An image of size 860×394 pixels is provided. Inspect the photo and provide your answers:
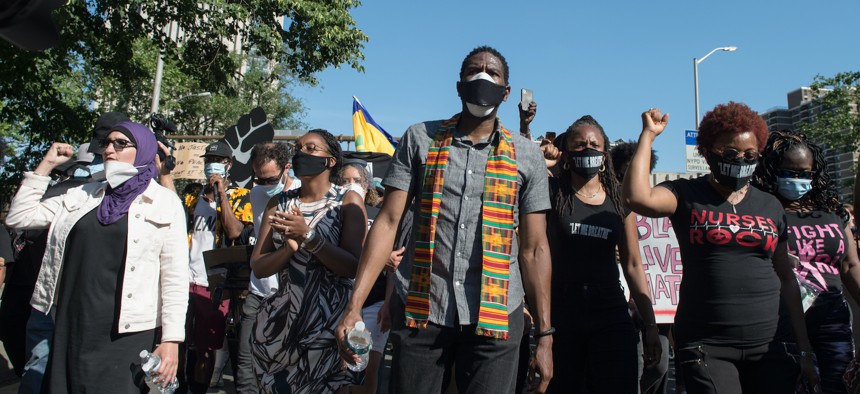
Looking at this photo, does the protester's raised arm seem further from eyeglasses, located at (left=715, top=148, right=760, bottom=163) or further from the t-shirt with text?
the t-shirt with text

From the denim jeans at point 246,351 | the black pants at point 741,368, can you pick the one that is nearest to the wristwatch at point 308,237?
the denim jeans at point 246,351

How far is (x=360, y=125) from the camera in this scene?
13.5m

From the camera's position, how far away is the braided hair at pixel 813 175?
4.75 metres

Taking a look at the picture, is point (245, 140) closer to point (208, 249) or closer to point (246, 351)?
point (208, 249)

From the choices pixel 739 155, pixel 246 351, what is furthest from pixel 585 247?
pixel 246 351

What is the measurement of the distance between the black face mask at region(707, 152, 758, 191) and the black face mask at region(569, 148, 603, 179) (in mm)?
820

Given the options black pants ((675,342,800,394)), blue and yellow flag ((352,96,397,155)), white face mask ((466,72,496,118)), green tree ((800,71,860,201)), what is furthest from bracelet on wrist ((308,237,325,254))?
green tree ((800,71,860,201))

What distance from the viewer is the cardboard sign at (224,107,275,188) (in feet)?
27.2

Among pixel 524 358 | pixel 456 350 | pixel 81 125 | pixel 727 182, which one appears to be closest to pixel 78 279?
pixel 456 350

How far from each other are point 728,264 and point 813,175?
1452 mm

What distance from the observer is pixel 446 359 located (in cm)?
321

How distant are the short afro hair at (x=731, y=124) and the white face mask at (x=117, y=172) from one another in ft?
10.2

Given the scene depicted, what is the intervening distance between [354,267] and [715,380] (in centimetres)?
194

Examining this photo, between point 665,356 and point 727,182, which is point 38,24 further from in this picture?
point 665,356
